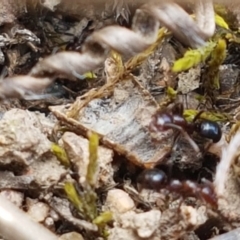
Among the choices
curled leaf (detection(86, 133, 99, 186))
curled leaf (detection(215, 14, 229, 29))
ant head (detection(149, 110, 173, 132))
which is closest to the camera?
curled leaf (detection(86, 133, 99, 186))

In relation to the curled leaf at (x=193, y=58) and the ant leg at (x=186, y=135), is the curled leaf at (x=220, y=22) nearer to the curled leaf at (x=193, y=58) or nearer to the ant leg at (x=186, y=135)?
the curled leaf at (x=193, y=58)

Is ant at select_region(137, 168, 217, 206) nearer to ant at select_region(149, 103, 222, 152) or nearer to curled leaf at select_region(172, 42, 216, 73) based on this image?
ant at select_region(149, 103, 222, 152)

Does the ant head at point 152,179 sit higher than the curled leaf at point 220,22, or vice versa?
the curled leaf at point 220,22

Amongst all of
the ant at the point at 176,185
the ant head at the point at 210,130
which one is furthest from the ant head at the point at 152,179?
the ant head at the point at 210,130

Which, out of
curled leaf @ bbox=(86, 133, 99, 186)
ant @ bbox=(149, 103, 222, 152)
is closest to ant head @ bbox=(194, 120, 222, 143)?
ant @ bbox=(149, 103, 222, 152)

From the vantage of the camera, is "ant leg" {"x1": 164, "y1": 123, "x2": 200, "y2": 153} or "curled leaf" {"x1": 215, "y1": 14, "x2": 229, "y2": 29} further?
"curled leaf" {"x1": 215, "y1": 14, "x2": 229, "y2": 29}

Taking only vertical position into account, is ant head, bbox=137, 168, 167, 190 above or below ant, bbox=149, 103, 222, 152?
below

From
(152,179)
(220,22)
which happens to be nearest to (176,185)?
(152,179)

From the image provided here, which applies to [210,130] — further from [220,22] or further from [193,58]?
[220,22]
